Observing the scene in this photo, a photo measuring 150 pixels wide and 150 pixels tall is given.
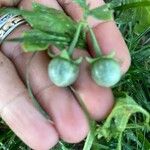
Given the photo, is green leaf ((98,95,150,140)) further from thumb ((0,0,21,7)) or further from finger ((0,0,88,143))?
thumb ((0,0,21,7))

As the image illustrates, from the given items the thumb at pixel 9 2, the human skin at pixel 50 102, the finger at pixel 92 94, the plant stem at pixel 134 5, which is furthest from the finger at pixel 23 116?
the plant stem at pixel 134 5

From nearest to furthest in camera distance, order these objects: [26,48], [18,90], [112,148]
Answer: [26,48] < [18,90] < [112,148]

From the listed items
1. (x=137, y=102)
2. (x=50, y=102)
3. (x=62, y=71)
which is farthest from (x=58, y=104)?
(x=137, y=102)

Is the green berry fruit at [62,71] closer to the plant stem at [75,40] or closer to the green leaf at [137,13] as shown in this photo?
the plant stem at [75,40]

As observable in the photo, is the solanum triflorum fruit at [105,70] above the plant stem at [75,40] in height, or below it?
below

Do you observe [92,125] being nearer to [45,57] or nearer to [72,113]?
[72,113]

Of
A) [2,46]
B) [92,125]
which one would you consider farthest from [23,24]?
[92,125]

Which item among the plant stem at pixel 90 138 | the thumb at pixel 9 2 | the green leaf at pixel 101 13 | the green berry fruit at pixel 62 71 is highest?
the thumb at pixel 9 2
